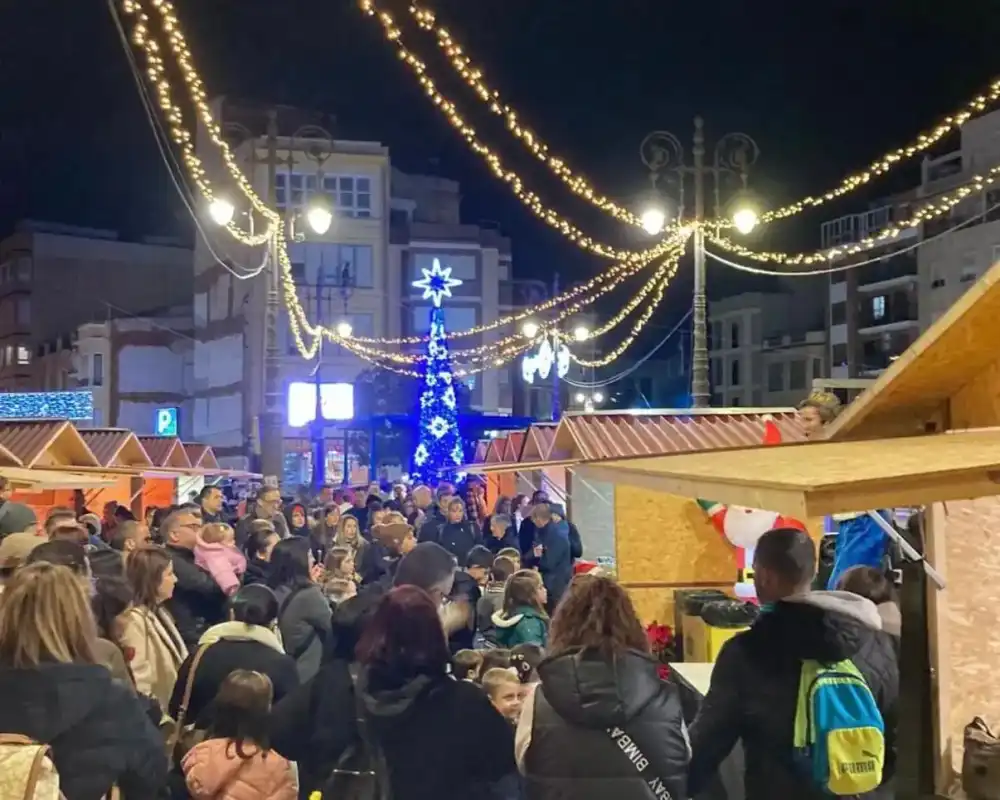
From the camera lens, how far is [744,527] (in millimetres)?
8422

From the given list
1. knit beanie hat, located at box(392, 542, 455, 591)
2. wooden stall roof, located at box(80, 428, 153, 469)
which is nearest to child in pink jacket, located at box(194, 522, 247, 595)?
Answer: knit beanie hat, located at box(392, 542, 455, 591)

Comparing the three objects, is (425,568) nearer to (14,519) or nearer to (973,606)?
(973,606)

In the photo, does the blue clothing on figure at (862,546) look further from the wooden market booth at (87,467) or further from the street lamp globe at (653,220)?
the street lamp globe at (653,220)

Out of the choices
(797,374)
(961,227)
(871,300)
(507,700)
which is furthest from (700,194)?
(797,374)

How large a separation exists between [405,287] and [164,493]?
28.9m

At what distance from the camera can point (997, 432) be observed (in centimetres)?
508

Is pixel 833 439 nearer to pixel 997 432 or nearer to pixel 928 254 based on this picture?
pixel 997 432

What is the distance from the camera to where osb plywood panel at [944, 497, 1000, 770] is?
227 inches

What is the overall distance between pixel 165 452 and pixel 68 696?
21.0 meters

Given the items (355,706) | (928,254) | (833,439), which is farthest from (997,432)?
(928,254)

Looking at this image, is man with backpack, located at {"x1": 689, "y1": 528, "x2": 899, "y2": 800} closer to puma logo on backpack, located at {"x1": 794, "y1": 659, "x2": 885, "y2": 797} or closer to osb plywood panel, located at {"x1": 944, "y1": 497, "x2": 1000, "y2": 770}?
puma logo on backpack, located at {"x1": 794, "y1": 659, "x2": 885, "y2": 797}

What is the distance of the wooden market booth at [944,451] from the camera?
486 cm

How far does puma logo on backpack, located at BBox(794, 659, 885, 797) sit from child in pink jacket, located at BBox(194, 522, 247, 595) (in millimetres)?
4638

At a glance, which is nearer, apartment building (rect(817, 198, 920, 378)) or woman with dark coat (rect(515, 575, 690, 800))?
woman with dark coat (rect(515, 575, 690, 800))
